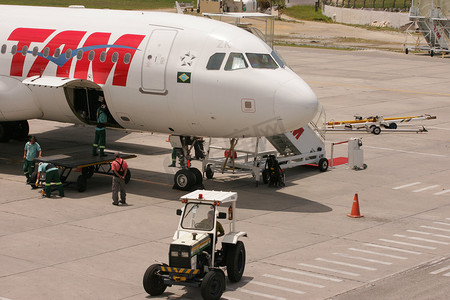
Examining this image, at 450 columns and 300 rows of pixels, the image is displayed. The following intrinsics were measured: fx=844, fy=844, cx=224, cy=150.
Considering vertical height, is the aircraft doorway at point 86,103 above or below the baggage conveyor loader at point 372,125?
above

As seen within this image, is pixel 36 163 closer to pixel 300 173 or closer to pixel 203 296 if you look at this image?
pixel 300 173

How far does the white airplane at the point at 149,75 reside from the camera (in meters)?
26.6

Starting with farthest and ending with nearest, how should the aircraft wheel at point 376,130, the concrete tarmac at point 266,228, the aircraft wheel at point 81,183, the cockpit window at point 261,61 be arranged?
the aircraft wheel at point 376,130 → the aircraft wheel at point 81,183 → the cockpit window at point 261,61 → the concrete tarmac at point 266,228

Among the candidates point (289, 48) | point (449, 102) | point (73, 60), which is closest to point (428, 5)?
point (289, 48)

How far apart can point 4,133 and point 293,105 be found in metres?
16.1

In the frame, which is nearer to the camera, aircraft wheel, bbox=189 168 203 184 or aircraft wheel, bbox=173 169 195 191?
aircraft wheel, bbox=173 169 195 191

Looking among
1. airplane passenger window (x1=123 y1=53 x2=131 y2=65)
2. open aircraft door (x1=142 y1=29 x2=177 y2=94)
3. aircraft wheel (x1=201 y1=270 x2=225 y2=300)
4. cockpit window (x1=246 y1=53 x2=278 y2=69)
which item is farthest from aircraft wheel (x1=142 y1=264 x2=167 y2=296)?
airplane passenger window (x1=123 y1=53 x2=131 y2=65)

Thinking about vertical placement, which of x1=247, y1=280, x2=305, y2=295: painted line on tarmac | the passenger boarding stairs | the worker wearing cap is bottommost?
x1=247, y1=280, x2=305, y2=295: painted line on tarmac

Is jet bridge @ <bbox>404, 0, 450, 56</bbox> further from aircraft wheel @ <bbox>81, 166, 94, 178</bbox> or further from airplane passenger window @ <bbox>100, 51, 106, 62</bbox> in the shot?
aircraft wheel @ <bbox>81, 166, 94, 178</bbox>

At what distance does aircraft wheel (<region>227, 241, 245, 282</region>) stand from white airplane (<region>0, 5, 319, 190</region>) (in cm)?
769

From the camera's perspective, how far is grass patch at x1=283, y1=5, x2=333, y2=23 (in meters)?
118

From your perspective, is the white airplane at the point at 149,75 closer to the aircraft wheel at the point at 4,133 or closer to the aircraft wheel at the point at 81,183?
the aircraft wheel at the point at 81,183

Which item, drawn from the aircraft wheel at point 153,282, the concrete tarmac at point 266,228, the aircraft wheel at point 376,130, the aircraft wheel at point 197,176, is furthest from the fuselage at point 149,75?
the aircraft wheel at point 376,130

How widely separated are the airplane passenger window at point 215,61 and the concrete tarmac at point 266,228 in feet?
14.8
